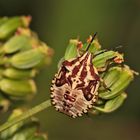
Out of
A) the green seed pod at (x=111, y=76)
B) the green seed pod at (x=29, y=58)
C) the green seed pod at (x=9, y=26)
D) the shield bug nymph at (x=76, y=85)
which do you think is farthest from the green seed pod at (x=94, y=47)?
the green seed pod at (x=9, y=26)

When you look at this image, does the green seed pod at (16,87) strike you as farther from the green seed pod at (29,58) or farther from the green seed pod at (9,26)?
the green seed pod at (9,26)

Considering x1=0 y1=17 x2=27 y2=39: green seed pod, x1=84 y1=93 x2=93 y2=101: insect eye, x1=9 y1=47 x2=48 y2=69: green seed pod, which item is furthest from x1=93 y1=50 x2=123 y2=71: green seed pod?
x1=0 y1=17 x2=27 y2=39: green seed pod

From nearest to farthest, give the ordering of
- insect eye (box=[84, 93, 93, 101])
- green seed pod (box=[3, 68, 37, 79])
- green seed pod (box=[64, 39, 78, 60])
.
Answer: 1. insect eye (box=[84, 93, 93, 101])
2. green seed pod (box=[64, 39, 78, 60])
3. green seed pod (box=[3, 68, 37, 79])

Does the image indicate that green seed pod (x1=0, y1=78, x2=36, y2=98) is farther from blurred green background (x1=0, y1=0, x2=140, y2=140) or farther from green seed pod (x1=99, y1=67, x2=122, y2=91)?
blurred green background (x1=0, y1=0, x2=140, y2=140)

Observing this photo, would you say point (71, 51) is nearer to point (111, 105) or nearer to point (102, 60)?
point (102, 60)

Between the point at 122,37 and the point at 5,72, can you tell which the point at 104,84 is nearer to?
the point at 5,72

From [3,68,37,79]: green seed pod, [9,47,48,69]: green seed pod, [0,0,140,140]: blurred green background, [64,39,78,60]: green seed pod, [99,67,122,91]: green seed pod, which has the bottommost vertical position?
[0,0,140,140]: blurred green background

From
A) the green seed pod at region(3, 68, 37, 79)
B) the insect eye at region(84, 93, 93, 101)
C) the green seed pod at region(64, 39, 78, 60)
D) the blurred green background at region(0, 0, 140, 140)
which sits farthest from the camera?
the blurred green background at region(0, 0, 140, 140)
